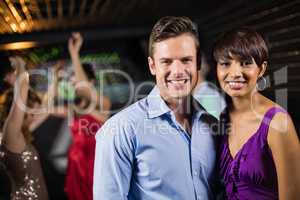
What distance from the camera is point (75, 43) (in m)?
2.05

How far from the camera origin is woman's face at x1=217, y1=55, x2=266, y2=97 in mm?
1889

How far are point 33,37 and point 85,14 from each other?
303 millimetres

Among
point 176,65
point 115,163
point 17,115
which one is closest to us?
point 115,163

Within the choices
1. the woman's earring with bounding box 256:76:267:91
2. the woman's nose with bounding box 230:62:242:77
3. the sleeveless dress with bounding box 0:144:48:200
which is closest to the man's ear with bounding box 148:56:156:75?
the woman's nose with bounding box 230:62:242:77

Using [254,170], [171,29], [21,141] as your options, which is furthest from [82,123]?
[254,170]

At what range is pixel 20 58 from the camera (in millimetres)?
2016

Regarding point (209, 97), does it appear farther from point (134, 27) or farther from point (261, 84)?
point (134, 27)

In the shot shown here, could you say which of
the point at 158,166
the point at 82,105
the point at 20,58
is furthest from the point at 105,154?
the point at 20,58

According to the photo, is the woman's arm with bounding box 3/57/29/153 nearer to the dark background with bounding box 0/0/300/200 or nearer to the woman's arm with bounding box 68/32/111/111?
the dark background with bounding box 0/0/300/200

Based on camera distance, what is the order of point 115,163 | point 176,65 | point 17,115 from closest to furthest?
point 115,163, point 176,65, point 17,115

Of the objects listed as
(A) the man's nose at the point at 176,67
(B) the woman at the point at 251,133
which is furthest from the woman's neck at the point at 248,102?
(A) the man's nose at the point at 176,67

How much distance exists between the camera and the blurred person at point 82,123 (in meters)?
2.04

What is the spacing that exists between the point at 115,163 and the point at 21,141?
1.91ft

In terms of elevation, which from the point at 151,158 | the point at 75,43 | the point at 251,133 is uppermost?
the point at 75,43
